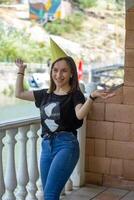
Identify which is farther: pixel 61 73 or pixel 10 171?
pixel 10 171

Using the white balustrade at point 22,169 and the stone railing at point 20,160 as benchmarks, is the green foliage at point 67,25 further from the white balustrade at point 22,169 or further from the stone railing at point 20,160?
the white balustrade at point 22,169

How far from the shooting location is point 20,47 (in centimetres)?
1007

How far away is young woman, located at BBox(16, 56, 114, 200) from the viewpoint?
2287mm

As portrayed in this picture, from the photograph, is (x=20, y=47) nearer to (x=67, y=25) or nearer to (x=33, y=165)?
(x=67, y=25)

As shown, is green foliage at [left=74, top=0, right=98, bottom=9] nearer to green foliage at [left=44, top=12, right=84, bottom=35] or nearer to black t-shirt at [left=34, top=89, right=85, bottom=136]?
green foliage at [left=44, top=12, right=84, bottom=35]

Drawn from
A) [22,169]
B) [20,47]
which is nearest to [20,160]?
[22,169]

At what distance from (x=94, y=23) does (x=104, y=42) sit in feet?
2.45

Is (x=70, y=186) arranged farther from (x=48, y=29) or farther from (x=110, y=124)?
(x=48, y=29)

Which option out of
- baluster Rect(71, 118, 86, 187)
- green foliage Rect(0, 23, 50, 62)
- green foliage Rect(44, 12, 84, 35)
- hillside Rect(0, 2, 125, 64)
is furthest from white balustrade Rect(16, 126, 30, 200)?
green foliage Rect(44, 12, 84, 35)

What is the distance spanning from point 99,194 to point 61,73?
131cm

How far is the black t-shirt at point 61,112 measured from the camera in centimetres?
234

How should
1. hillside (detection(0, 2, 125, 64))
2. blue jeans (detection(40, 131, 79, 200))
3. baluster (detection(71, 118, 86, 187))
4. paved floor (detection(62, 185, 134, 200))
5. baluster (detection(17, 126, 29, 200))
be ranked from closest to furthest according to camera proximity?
blue jeans (detection(40, 131, 79, 200)) → baluster (detection(17, 126, 29, 200)) → paved floor (detection(62, 185, 134, 200)) → baluster (detection(71, 118, 86, 187)) → hillside (detection(0, 2, 125, 64))

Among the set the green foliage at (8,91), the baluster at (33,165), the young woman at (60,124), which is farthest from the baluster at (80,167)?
the green foliage at (8,91)

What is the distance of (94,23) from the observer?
12266mm
